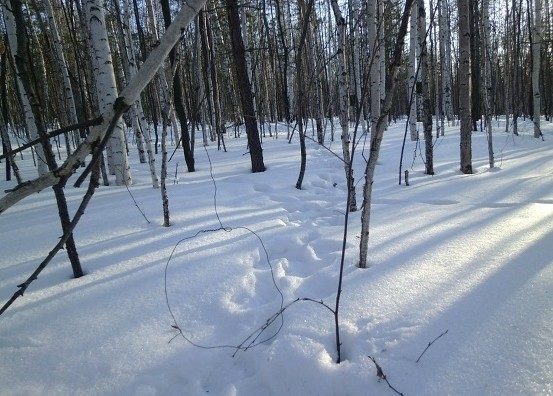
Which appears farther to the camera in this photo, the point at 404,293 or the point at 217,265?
the point at 217,265


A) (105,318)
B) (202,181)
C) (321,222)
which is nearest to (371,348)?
(105,318)

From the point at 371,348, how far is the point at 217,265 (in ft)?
4.36

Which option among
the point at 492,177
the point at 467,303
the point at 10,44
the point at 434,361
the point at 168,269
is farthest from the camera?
the point at 492,177

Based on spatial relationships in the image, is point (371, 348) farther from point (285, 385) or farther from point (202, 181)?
point (202, 181)

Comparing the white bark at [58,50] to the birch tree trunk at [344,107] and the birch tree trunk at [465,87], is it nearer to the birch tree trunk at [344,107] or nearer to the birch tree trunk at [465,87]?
the birch tree trunk at [344,107]

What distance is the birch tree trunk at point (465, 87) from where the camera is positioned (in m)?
5.28

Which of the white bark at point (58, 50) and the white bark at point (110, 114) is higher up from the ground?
the white bark at point (58, 50)

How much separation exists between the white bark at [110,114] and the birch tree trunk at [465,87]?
18.8 ft

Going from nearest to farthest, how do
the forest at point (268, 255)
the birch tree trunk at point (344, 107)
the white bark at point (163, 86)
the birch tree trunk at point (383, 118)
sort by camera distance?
the forest at point (268, 255) → the birch tree trunk at point (383, 118) → the white bark at point (163, 86) → the birch tree trunk at point (344, 107)

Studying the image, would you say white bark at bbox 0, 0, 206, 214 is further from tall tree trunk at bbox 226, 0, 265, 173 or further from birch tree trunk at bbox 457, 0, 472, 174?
birch tree trunk at bbox 457, 0, 472, 174

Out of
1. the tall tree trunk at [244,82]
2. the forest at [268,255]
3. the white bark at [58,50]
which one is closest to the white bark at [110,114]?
the forest at [268,255]

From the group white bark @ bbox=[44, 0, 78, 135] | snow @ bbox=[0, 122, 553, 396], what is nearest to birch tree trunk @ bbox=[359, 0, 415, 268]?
snow @ bbox=[0, 122, 553, 396]

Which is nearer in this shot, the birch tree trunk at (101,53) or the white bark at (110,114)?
the white bark at (110,114)

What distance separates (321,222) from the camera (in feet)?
12.0
